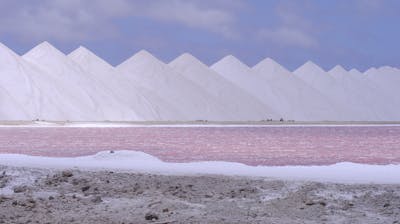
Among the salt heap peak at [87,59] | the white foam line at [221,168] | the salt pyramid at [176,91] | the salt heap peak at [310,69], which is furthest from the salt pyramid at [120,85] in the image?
the white foam line at [221,168]

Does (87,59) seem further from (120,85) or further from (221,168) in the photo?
(221,168)

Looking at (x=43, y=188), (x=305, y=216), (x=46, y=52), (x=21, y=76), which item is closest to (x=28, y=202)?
(x=43, y=188)

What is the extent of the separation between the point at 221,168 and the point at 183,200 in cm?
482

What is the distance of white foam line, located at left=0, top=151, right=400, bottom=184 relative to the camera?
13594 millimetres

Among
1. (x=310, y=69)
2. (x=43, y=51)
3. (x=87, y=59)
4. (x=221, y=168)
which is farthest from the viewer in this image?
(x=310, y=69)

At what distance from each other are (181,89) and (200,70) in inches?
356

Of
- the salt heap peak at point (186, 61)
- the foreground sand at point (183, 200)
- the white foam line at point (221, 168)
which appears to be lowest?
the foreground sand at point (183, 200)

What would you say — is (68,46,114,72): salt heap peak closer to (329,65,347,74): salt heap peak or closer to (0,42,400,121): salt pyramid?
(0,42,400,121): salt pyramid

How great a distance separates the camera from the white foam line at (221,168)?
13594 mm

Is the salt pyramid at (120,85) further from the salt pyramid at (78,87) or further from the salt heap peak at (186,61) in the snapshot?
the salt heap peak at (186,61)

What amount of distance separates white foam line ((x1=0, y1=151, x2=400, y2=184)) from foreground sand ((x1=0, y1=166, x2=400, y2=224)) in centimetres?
129

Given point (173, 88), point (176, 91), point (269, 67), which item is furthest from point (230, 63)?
point (176, 91)

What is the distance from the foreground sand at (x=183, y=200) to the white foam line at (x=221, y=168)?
129 centimetres

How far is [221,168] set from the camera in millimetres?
15328
